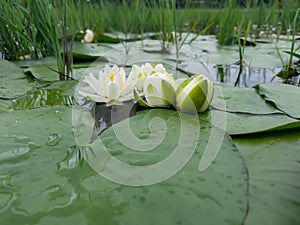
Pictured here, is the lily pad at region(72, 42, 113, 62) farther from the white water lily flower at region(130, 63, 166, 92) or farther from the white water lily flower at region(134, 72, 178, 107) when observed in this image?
the white water lily flower at region(134, 72, 178, 107)

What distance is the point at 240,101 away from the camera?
2.80 feet

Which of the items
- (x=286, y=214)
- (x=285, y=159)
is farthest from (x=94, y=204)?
(x=285, y=159)

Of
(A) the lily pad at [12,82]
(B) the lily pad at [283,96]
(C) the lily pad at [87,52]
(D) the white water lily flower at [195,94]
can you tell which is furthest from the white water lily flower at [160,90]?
(C) the lily pad at [87,52]

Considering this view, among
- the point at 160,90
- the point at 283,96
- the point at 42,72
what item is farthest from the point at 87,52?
the point at 283,96

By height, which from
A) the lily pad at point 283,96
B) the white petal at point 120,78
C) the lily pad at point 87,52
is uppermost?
the white petal at point 120,78

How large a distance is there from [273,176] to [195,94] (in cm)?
29

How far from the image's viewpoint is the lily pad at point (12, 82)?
98 centimetres

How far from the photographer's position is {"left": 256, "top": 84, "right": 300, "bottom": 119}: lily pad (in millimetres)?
767

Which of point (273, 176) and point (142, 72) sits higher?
point (142, 72)

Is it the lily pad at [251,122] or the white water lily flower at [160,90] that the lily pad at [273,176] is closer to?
the lily pad at [251,122]

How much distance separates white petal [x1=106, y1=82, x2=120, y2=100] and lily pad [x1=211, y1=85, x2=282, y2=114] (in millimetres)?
295

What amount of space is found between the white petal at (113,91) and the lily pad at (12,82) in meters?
0.38

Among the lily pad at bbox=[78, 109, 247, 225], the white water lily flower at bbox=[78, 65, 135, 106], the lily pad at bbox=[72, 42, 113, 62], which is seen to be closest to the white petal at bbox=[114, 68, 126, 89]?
the white water lily flower at bbox=[78, 65, 135, 106]

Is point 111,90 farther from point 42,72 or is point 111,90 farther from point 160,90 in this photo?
point 42,72
